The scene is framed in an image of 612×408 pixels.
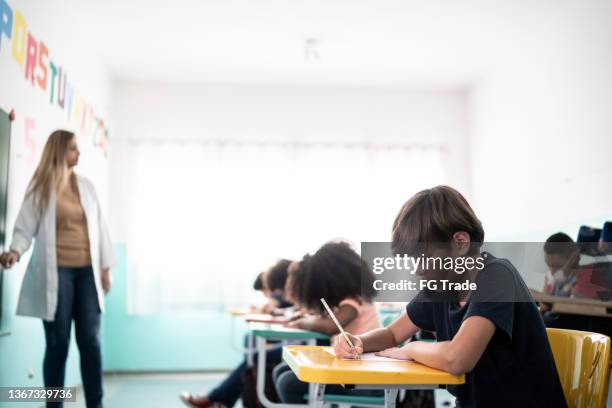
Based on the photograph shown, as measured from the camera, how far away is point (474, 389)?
1312mm

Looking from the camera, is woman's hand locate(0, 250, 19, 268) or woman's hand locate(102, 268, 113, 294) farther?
woman's hand locate(102, 268, 113, 294)

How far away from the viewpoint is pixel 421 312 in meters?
1.62

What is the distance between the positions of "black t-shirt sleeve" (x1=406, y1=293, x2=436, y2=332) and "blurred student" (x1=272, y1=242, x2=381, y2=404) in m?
0.70

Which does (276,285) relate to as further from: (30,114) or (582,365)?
(582,365)

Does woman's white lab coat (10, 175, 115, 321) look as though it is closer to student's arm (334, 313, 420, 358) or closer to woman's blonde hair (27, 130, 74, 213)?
woman's blonde hair (27, 130, 74, 213)

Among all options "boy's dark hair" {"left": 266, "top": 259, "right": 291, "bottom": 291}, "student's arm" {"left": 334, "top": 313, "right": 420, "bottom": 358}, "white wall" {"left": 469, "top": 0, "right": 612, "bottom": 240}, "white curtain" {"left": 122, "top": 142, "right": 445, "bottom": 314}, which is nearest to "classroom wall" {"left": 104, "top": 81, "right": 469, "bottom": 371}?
"white curtain" {"left": 122, "top": 142, "right": 445, "bottom": 314}

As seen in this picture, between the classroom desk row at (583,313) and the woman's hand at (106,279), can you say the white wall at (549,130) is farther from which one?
the woman's hand at (106,279)

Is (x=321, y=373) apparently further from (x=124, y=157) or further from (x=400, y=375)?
(x=124, y=157)

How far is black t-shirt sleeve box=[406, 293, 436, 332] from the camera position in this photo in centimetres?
160

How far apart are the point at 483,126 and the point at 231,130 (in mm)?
2277

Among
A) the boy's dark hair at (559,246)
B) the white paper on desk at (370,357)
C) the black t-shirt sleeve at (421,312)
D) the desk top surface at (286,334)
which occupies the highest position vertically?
the boy's dark hair at (559,246)

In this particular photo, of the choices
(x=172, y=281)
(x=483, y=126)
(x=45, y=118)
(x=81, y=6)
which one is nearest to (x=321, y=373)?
(x=45, y=118)

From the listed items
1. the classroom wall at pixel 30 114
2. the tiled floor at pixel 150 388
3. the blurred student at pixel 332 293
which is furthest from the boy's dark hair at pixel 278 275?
the classroom wall at pixel 30 114

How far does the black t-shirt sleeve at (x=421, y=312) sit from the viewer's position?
160 cm
